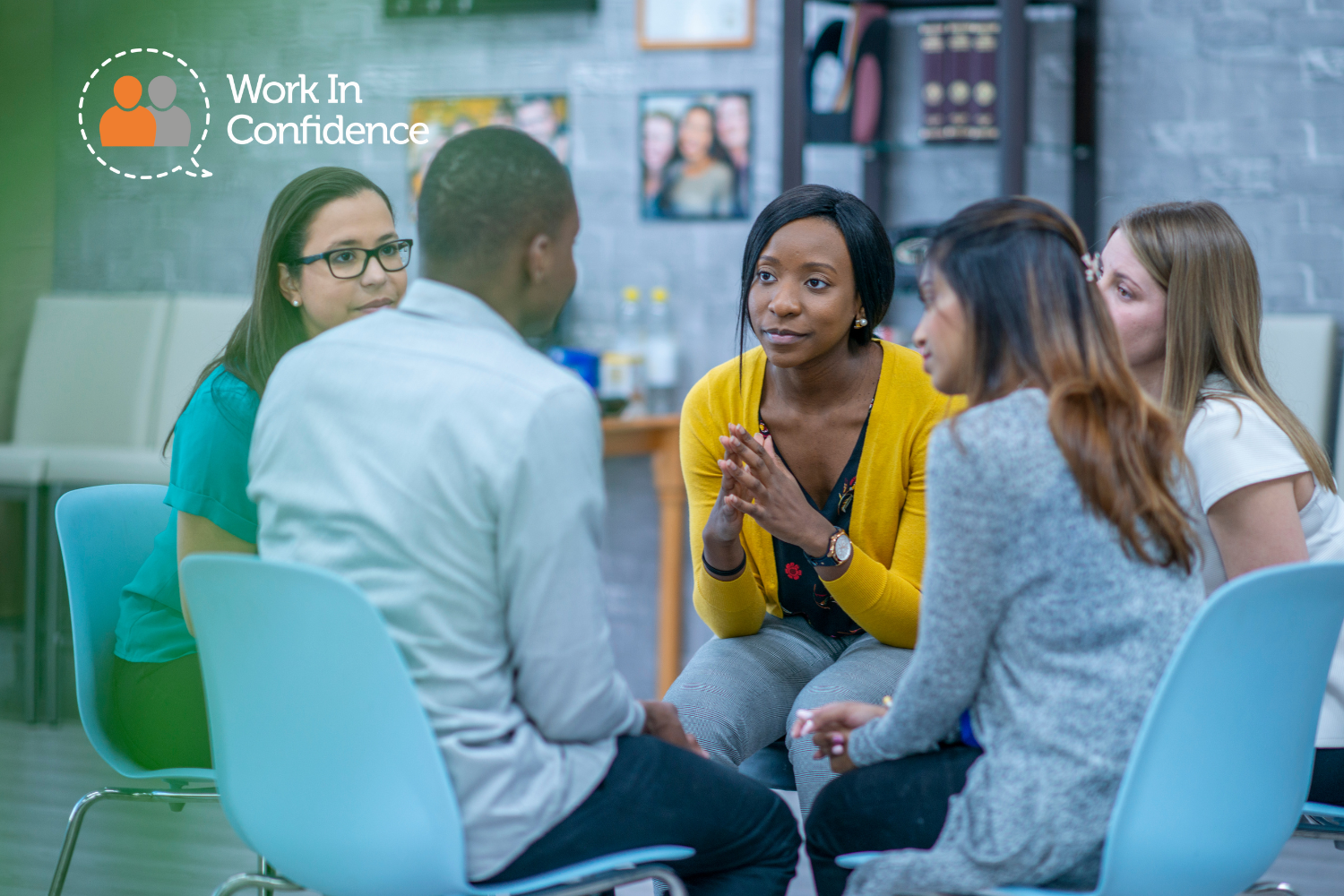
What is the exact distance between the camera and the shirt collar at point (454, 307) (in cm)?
113

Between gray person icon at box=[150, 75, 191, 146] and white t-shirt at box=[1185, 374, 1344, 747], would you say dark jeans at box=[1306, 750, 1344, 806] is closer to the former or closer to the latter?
white t-shirt at box=[1185, 374, 1344, 747]

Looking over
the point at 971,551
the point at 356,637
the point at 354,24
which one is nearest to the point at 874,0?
the point at 354,24

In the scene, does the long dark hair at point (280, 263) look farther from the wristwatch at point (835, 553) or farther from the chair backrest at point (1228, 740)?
the chair backrest at point (1228, 740)

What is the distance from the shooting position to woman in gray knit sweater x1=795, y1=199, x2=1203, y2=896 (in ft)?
3.41

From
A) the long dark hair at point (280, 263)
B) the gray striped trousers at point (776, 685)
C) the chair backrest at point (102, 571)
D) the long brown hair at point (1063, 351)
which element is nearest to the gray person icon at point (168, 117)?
the long dark hair at point (280, 263)

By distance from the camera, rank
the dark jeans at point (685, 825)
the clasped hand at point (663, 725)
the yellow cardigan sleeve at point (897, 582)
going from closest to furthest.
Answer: the dark jeans at point (685, 825), the clasped hand at point (663, 725), the yellow cardigan sleeve at point (897, 582)

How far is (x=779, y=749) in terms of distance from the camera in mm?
Answer: 1662

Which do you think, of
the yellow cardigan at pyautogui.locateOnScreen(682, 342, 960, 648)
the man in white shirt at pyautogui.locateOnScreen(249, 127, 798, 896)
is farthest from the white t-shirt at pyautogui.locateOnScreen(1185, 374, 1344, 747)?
the man in white shirt at pyautogui.locateOnScreen(249, 127, 798, 896)

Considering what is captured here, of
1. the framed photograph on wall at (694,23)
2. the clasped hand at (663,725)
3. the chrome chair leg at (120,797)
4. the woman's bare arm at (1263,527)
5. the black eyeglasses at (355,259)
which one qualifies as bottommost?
the chrome chair leg at (120,797)

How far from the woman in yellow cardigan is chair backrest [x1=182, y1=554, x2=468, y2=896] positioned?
0.51 m

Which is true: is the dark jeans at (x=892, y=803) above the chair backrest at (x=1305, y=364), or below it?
below

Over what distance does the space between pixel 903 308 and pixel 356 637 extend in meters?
2.49

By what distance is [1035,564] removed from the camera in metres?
1.04

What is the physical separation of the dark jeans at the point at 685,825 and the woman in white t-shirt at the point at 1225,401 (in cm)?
61
